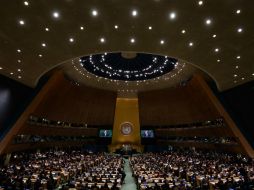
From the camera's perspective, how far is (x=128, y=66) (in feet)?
113

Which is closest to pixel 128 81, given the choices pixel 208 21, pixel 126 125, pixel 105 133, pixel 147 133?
pixel 126 125

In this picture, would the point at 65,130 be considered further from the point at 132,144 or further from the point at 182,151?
the point at 182,151

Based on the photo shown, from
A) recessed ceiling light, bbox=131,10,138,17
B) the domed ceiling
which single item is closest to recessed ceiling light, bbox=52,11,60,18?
the domed ceiling

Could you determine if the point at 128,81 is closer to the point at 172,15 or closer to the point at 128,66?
the point at 128,66

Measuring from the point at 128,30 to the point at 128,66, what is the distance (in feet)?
62.0

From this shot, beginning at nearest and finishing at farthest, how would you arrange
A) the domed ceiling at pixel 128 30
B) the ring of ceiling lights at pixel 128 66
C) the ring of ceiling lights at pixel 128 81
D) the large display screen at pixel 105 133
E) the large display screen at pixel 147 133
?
the domed ceiling at pixel 128 30 < the ring of ceiling lights at pixel 128 81 < the ring of ceiling lights at pixel 128 66 < the large display screen at pixel 105 133 < the large display screen at pixel 147 133

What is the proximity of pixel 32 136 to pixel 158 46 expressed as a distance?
75.0 ft

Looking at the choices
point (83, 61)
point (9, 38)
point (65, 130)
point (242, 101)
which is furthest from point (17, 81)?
point (242, 101)

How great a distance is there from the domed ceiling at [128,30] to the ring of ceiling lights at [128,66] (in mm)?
8404

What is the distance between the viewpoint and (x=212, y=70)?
74.6ft

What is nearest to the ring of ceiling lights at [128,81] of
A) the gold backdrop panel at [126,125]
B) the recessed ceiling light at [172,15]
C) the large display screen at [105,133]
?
the gold backdrop panel at [126,125]

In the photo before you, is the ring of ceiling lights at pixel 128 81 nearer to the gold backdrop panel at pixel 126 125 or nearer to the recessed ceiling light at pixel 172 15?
the gold backdrop panel at pixel 126 125

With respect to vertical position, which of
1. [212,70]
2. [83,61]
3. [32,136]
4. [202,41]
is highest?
[83,61]

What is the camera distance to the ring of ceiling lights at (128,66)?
29.6m
